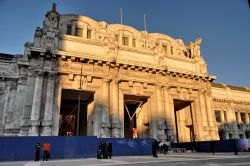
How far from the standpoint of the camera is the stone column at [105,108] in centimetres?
2545

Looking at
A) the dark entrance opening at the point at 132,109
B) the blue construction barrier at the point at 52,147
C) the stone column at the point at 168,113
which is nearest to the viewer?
the blue construction barrier at the point at 52,147

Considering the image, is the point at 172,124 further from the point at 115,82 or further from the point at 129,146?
the point at 129,146

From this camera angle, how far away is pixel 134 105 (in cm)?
3612

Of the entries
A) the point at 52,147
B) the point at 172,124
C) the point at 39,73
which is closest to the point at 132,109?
the point at 172,124

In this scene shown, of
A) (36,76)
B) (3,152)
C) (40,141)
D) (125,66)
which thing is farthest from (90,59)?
(3,152)

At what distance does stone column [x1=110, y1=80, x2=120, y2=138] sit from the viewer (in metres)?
25.8

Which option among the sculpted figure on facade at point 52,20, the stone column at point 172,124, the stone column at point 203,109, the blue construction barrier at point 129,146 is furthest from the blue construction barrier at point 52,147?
the stone column at point 203,109

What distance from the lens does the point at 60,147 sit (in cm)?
1830

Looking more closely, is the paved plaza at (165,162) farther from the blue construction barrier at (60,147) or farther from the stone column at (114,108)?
the stone column at (114,108)

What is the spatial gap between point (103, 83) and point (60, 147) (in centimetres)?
1140

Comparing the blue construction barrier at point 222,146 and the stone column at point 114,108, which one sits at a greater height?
the stone column at point 114,108

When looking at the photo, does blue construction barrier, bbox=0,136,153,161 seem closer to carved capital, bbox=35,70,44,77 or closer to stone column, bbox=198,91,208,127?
carved capital, bbox=35,70,44,77

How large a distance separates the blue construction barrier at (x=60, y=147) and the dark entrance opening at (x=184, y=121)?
15714 millimetres

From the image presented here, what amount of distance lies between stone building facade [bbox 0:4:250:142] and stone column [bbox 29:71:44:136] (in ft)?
0.33
